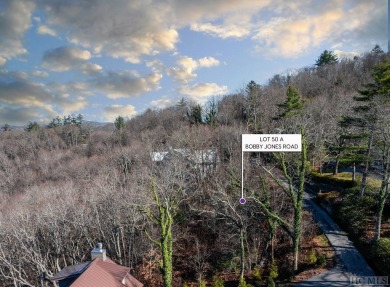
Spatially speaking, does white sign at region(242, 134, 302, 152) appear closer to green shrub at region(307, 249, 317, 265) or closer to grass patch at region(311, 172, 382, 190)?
green shrub at region(307, 249, 317, 265)

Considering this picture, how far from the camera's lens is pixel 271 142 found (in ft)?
41.4

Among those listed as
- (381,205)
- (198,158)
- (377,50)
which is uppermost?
(377,50)

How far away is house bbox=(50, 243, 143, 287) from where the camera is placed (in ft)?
62.6

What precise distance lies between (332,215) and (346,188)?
4682 mm

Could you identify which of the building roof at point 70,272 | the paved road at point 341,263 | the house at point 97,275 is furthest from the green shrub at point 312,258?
the building roof at point 70,272

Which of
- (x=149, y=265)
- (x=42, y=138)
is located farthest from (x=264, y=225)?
(x=42, y=138)

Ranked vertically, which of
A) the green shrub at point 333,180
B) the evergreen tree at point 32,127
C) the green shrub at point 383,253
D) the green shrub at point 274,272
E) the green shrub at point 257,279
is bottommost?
the green shrub at point 257,279

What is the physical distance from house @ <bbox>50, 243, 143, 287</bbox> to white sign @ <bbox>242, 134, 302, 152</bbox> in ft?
44.3

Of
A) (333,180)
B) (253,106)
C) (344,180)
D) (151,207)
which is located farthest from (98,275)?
(253,106)

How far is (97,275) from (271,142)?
1445 centimetres

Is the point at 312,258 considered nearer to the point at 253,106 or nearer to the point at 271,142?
the point at 271,142

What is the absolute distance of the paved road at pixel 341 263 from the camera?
20.4 metres

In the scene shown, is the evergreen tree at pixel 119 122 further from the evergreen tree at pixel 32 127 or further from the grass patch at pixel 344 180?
the grass patch at pixel 344 180

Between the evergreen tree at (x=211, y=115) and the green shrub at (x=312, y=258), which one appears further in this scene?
the evergreen tree at (x=211, y=115)
